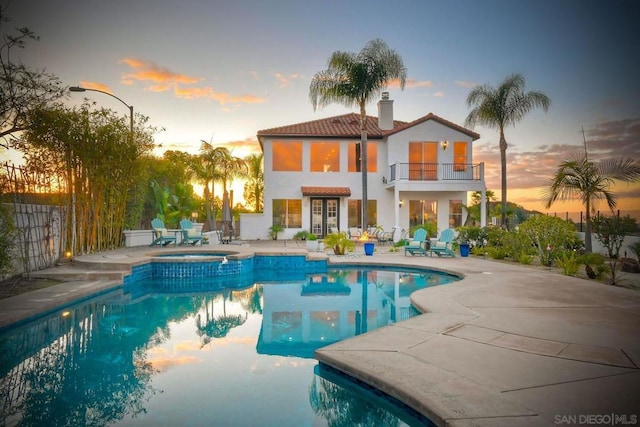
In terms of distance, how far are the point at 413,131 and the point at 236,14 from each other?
10.1 metres

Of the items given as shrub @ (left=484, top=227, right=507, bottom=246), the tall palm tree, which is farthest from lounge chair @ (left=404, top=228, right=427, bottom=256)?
the tall palm tree

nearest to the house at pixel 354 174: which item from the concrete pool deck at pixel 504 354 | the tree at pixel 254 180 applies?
the tree at pixel 254 180

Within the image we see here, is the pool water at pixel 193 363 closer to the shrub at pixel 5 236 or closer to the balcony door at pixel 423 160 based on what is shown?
the shrub at pixel 5 236

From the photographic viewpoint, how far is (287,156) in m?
19.1

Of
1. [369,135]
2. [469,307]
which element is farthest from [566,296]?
[369,135]

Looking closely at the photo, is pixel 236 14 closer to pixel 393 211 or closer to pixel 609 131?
pixel 393 211

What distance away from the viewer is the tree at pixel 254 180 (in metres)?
27.2

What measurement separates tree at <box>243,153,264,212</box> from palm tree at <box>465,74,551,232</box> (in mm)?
14414

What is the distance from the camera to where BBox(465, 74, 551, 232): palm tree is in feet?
56.1

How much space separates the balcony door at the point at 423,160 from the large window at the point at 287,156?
5568mm

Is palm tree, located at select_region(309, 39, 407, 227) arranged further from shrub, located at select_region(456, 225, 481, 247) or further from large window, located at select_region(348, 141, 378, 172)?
shrub, located at select_region(456, 225, 481, 247)

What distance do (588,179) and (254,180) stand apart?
2324 cm

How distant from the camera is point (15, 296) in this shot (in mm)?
6379

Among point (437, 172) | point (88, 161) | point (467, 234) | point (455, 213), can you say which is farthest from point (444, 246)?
point (88, 161)
